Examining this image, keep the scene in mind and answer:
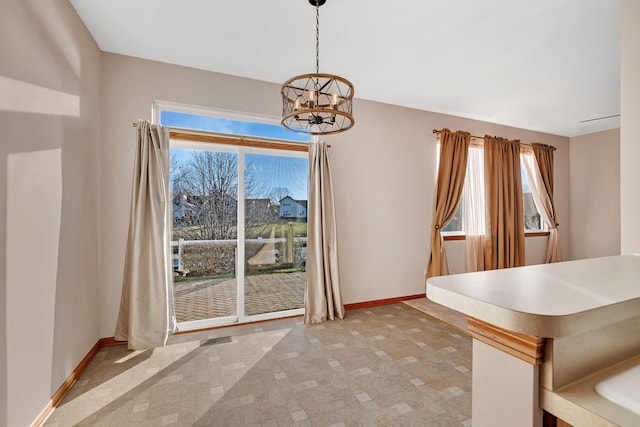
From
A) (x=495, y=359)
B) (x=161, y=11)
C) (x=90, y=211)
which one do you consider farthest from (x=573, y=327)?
(x=90, y=211)

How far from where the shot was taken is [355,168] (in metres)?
3.85

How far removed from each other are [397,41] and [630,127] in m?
1.79

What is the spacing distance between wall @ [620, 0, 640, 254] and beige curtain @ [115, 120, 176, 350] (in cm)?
340

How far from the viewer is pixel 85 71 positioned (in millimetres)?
2416

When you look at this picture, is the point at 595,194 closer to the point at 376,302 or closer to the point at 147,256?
the point at 376,302

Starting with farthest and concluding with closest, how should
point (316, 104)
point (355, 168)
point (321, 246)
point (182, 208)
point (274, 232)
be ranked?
point (355, 168) → point (274, 232) → point (321, 246) → point (182, 208) → point (316, 104)

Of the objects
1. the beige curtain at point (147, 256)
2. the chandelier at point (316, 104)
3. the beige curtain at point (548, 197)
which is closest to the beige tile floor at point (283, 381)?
the beige curtain at point (147, 256)

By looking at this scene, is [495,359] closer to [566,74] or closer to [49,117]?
[49,117]

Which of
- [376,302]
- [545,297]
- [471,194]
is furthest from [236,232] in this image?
[471,194]

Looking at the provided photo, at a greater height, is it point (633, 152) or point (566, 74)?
point (566, 74)

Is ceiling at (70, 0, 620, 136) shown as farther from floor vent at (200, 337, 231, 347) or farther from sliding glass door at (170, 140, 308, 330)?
floor vent at (200, 337, 231, 347)

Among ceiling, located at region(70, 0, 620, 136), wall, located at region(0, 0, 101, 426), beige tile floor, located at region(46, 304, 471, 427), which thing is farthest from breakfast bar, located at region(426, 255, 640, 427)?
ceiling, located at region(70, 0, 620, 136)

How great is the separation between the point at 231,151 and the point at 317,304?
6.62 feet

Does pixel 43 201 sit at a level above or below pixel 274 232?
above
